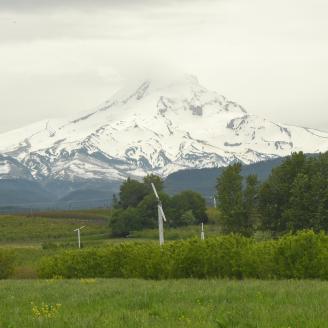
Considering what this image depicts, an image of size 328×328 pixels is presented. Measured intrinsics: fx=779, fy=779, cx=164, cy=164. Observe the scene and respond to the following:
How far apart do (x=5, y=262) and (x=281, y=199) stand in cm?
6375

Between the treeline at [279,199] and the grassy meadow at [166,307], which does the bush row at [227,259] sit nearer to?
Answer: the grassy meadow at [166,307]

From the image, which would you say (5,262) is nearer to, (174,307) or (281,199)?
(174,307)

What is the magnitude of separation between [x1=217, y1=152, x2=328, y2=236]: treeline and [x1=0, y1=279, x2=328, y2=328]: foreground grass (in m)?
82.2

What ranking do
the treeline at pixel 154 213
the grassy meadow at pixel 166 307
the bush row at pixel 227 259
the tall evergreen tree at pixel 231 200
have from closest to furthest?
the grassy meadow at pixel 166 307 < the bush row at pixel 227 259 < the tall evergreen tree at pixel 231 200 < the treeline at pixel 154 213

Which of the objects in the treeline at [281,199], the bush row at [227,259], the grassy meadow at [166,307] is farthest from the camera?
the treeline at [281,199]

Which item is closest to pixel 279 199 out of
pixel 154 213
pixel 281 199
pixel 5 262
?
pixel 281 199

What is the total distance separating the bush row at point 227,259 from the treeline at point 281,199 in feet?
207

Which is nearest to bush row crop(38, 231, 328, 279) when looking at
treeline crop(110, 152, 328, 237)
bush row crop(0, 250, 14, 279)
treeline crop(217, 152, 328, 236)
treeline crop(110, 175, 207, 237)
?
bush row crop(0, 250, 14, 279)

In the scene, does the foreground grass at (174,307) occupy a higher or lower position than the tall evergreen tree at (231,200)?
lower

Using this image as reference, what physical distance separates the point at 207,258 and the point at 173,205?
146 m

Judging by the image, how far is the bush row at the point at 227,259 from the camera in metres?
38.4

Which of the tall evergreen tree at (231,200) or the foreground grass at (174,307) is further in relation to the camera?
the tall evergreen tree at (231,200)

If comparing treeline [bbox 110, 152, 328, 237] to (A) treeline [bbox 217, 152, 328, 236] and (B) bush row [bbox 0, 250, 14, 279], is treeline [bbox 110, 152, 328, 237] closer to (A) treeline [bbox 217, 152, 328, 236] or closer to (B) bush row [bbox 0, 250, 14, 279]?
(A) treeline [bbox 217, 152, 328, 236]

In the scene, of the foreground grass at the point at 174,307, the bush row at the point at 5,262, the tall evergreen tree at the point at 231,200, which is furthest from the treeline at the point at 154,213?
the foreground grass at the point at 174,307
